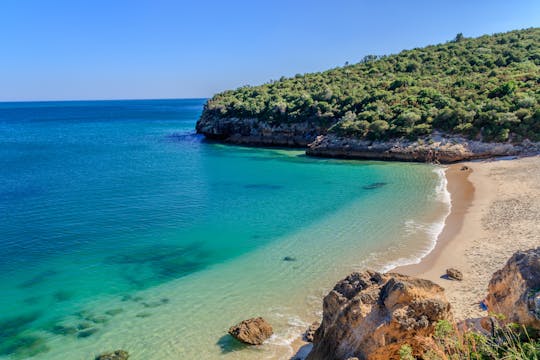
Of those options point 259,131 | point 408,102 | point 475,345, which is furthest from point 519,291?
point 259,131

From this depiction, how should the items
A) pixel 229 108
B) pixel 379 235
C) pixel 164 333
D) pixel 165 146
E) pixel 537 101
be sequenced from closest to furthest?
pixel 164 333 < pixel 379 235 < pixel 537 101 < pixel 165 146 < pixel 229 108

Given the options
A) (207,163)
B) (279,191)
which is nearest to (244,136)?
(207,163)

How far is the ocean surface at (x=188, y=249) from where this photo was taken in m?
12.8

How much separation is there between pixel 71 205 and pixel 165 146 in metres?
34.5

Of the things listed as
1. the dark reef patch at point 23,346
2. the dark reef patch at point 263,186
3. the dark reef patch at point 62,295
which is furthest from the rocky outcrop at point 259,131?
the dark reef patch at point 23,346

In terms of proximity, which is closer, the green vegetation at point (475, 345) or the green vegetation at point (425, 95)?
the green vegetation at point (475, 345)

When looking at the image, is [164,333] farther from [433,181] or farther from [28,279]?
[433,181]

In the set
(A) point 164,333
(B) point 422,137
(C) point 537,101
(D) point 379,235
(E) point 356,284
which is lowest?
(A) point 164,333

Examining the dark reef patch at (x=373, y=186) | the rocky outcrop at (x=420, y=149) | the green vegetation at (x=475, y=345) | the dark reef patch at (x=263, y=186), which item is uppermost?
the rocky outcrop at (x=420, y=149)

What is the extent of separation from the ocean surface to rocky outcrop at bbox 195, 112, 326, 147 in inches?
749

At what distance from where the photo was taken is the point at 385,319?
8156 mm

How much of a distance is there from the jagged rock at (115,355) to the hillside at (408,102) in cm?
3888

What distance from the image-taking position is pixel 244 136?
64.2 meters

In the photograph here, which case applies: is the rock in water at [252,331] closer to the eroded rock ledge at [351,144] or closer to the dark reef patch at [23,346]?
the dark reef patch at [23,346]
